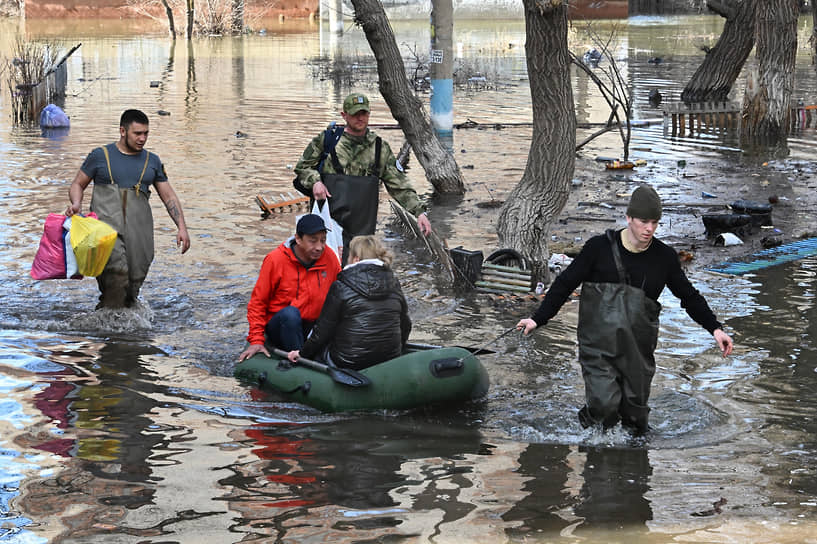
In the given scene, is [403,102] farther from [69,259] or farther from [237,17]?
[237,17]

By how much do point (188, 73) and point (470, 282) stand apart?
24789mm

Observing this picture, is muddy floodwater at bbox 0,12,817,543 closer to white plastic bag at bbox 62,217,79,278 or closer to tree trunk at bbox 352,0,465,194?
tree trunk at bbox 352,0,465,194

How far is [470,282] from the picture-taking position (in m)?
10.5

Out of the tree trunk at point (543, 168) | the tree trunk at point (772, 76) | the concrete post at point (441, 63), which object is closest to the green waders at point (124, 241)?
the tree trunk at point (543, 168)

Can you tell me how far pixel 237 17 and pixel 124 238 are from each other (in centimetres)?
4728

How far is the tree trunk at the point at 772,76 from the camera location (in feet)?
65.3

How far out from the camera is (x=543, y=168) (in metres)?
10.7

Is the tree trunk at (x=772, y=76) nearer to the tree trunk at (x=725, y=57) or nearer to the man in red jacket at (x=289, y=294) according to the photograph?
the tree trunk at (x=725, y=57)

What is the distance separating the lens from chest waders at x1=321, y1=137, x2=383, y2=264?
27.7ft

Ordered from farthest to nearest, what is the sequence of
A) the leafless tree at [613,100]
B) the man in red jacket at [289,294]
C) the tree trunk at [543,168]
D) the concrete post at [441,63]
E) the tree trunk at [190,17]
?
the tree trunk at [190,17] < the concrete post at [441,63] < the leafless tree at [613,100] < the tree trunk at [543,168] < the man in red jacket at [289,294]

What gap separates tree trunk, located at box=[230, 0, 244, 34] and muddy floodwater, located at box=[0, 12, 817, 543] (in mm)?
38996

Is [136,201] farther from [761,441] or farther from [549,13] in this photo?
[761,441]

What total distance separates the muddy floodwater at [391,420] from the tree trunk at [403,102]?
0.48 metres

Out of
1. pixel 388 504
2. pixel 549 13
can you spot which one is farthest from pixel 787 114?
pixel 388 504
